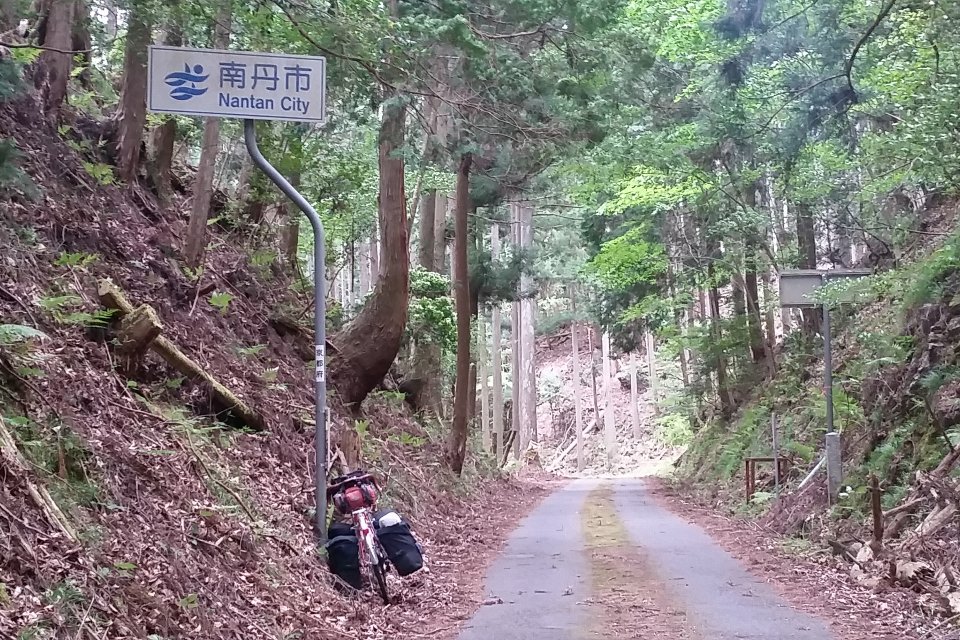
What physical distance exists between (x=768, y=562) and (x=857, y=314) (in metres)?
11.4

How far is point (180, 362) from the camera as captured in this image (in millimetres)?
9148

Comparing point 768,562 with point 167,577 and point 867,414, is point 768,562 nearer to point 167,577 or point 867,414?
point 867,414

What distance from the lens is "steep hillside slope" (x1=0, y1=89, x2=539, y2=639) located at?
17.6 ft

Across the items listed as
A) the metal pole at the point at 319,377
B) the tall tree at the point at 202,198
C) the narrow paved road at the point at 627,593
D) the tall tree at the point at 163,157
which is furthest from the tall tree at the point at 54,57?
the narrow paved road at the point at 627,593

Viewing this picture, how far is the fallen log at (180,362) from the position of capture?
884 cm

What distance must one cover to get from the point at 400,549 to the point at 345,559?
529mm

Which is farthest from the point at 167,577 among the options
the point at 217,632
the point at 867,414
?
the point at 867,414

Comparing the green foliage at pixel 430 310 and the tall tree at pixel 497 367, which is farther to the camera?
the tall tree at pixel 497 367

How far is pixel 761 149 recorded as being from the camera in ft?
59.0

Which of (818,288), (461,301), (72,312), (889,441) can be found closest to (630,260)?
(461,301)

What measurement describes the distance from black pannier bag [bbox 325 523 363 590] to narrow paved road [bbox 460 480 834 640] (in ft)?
3.91

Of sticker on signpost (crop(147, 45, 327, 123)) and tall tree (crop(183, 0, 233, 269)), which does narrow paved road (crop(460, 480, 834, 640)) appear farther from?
tall tree (crop(183, 0, 233, 269))

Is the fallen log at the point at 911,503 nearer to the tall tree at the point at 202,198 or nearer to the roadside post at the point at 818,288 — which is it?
the roadside post at the point at 818,288

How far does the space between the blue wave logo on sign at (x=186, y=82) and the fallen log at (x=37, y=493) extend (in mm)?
3017
